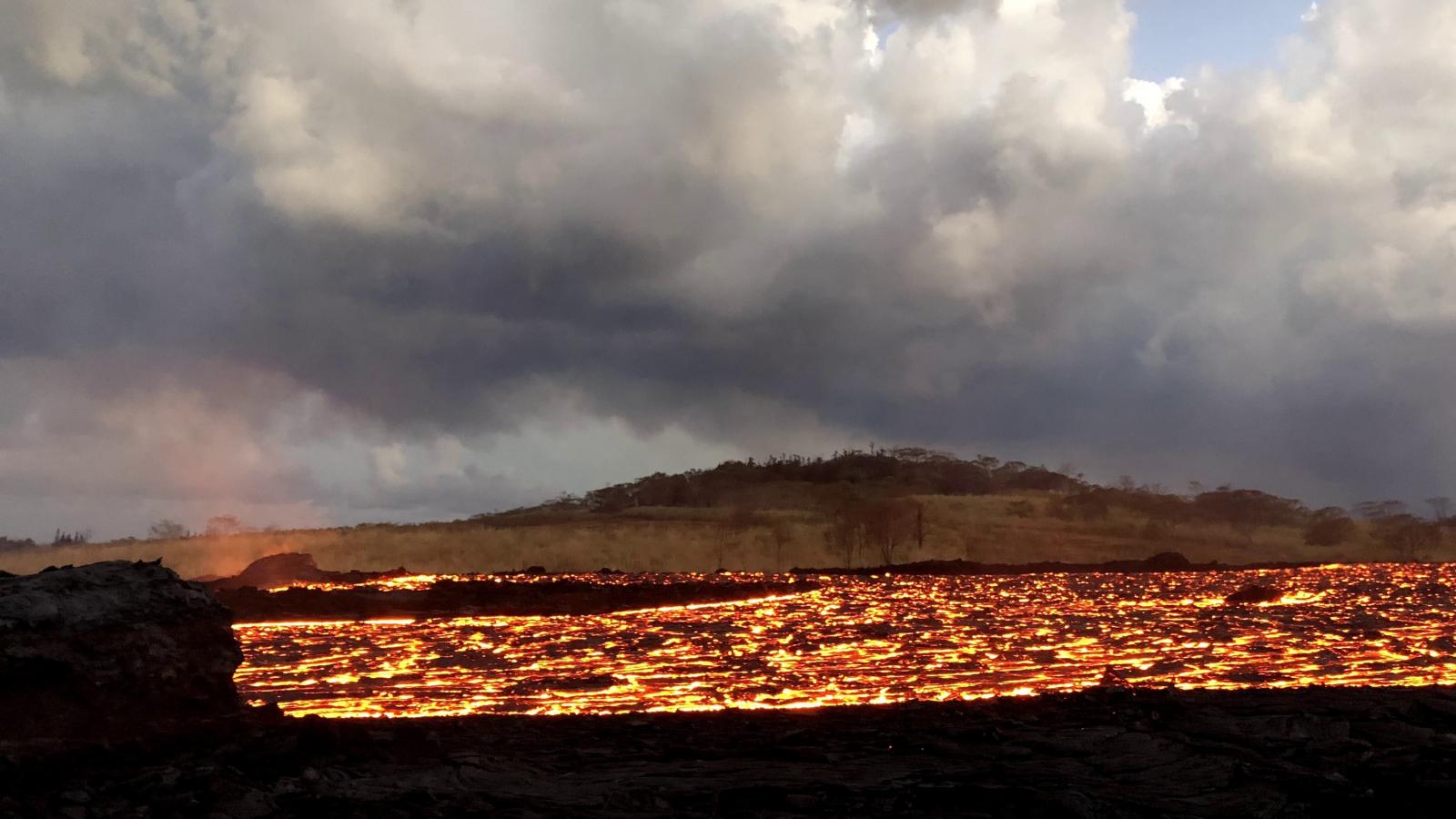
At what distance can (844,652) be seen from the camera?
46.0ft

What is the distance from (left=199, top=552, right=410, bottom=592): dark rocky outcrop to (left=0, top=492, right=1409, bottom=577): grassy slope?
274 inches

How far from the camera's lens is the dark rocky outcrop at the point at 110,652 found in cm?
836

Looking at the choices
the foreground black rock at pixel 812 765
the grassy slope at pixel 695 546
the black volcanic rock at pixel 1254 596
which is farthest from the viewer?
the grassy slope at pixel 695 546

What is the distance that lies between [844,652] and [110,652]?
8425mm

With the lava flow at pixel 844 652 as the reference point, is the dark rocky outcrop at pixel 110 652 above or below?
above

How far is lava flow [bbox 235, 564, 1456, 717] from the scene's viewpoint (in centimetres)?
1097

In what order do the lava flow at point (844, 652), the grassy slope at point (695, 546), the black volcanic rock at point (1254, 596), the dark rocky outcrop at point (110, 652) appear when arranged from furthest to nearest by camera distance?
1. the grassy slope at point (695, 546)
2. the black volcanic rock at point (1254, 596)
3. the lava flow at point (844, 652)
4. the dark rocky outcrop at point (110, 652)

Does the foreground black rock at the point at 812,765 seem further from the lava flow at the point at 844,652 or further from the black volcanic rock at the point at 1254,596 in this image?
the black volcanic rock at the point at 1254,596

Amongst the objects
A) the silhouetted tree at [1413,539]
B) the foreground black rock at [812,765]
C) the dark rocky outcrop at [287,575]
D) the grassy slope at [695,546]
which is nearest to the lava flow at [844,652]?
the foreground black rock at [812,765]

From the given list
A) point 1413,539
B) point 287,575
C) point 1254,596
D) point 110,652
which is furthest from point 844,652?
point 1413,539

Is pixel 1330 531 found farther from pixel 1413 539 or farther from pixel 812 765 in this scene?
pixel 812 765

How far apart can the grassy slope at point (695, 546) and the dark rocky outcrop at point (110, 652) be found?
2679 cm

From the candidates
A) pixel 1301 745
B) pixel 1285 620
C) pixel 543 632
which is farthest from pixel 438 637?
pixel 1285 620

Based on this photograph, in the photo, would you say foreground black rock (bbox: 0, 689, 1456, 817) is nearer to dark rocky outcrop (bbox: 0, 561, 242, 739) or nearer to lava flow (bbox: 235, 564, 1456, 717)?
dark rocky outcrop (bbox: 0, 561, 242, 739)
